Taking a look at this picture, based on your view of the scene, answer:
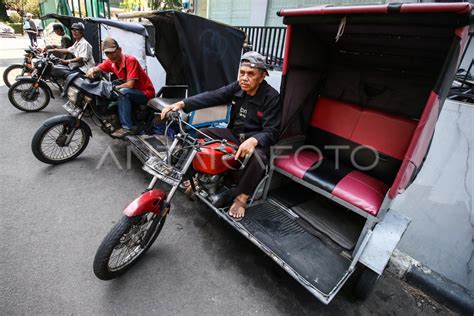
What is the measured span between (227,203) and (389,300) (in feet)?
5.92

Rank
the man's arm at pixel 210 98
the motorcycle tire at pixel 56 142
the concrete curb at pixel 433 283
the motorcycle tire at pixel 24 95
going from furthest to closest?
the motorcycle tire at pixel 24 95
the motorcycle tire at pixel 56 142
the man's arm at pixel 210 98
the concrete curb at pixel 433 283

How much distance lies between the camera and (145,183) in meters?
3.64

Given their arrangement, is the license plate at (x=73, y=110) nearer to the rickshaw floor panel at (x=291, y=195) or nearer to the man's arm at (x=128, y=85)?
the man's arm at (x=128, y=85)

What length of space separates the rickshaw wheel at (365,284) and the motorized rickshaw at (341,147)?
1cm

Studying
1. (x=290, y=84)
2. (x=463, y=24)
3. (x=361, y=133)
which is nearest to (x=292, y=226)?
(x=361, y=133)

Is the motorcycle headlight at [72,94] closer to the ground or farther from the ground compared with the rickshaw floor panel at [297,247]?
farther from the ground

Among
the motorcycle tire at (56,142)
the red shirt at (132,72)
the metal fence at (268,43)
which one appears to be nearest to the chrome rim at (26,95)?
the red shirt at (132,72)

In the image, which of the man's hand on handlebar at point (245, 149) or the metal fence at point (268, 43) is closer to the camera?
the man's hand on handlebar at point (245, 149)

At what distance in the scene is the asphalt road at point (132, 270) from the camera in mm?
2020

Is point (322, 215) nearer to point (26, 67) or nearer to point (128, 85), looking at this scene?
point (128, 85)

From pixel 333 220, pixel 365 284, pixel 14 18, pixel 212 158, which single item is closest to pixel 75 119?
pixel 212 158

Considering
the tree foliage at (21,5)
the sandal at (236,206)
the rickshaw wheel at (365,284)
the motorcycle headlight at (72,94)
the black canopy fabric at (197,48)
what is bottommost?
the rickshaw wheel at (365,284)

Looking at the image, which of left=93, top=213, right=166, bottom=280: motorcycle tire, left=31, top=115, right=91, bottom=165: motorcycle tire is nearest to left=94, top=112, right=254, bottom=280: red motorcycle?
left=93, top=213, right=166, bottom=280: motorcycle tire

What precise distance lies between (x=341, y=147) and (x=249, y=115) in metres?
1.21
